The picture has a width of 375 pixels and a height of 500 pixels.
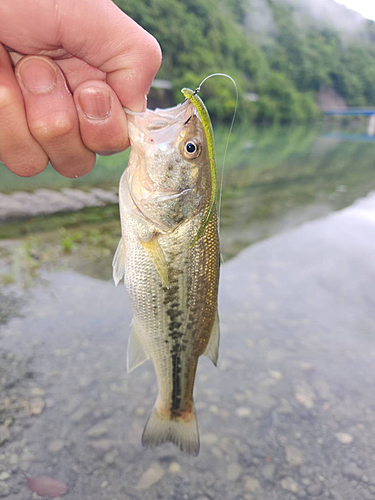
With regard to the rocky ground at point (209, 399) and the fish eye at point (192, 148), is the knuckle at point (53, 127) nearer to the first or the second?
the fish eye at point (192, 148)

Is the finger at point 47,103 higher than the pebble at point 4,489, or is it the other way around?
the finger at point 47,103

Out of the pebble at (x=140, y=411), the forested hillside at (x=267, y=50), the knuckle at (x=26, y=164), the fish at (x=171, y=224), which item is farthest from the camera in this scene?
the forested hillside at (x=267, y=50)

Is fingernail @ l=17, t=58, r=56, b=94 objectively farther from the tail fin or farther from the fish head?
the tail fin

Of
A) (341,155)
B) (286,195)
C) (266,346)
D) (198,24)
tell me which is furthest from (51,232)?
(198,24)

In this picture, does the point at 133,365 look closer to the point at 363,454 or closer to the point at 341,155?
the point at 363,454

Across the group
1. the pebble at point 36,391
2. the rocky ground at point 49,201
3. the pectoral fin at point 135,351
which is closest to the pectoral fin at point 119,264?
the pectoral fin at point 135,351

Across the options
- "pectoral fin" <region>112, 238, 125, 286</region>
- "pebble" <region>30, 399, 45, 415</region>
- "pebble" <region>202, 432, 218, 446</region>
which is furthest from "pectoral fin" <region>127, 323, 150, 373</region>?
"pebble" <region>30, 399, 45, 415</region>
